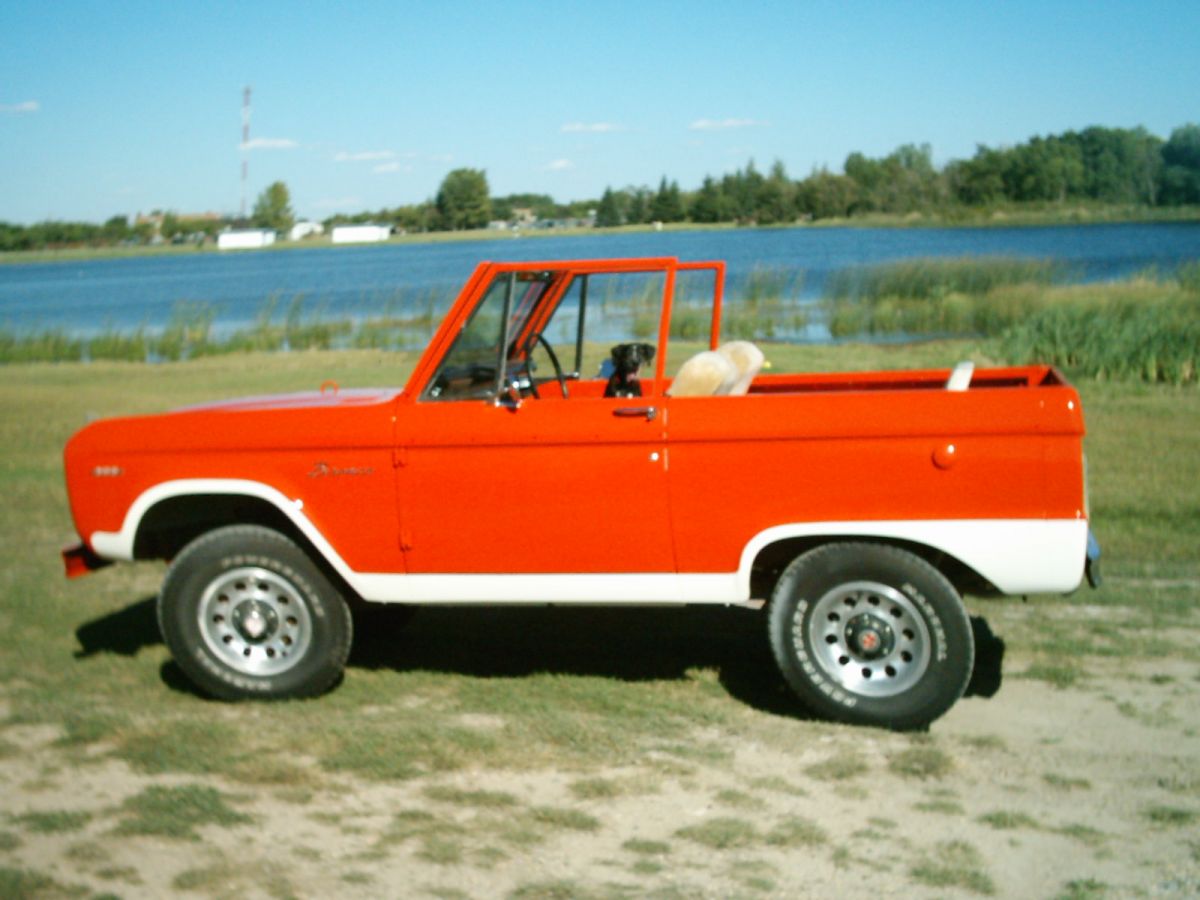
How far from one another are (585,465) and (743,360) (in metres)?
1.08

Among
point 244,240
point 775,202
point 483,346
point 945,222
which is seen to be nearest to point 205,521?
point 483,346

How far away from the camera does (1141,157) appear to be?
102 meters

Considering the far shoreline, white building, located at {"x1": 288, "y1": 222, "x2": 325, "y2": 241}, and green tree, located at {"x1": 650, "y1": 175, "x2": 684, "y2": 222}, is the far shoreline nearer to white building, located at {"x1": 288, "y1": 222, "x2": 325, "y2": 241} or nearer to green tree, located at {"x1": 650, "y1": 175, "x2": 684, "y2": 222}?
green tree, located at {"x1": 650, "y1": 175, "x2": 684, "y2": 222}

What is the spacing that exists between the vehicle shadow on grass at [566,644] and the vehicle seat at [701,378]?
53.9 inches

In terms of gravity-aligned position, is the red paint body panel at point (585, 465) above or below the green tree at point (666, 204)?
below

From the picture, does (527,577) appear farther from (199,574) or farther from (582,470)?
(199,574)

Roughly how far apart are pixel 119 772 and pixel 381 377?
57.0 feet

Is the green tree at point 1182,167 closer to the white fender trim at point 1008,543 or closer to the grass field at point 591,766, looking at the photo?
the grass field at point 591,766

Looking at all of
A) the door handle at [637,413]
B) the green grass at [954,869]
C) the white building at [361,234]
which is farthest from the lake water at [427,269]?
the green grass at [954,869]

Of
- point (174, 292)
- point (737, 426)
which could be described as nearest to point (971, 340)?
point (737, 426)

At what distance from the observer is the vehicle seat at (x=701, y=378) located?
5.92 meters

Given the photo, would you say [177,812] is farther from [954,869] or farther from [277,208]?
[277,208]

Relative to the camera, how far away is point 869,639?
18.3 ft

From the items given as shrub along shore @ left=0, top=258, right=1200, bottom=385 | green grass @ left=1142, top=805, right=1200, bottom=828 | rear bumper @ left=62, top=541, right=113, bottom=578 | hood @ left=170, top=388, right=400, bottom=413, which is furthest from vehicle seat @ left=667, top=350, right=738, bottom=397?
shrub along shore @ left=0, top=258, right=1200, bottom=385
